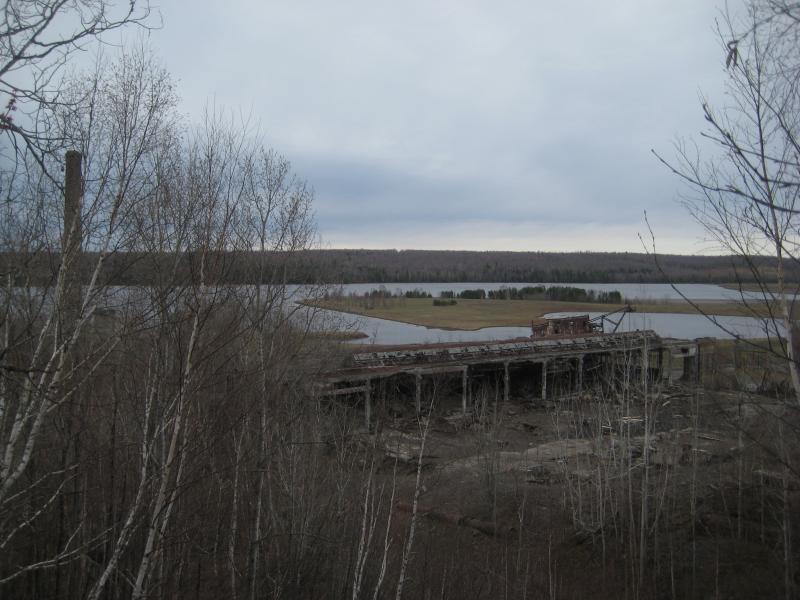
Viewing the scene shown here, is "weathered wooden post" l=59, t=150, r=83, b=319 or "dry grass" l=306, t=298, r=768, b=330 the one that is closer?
"weathered wooden post" l=59, t=150, r=83, b=319

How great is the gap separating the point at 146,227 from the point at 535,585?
1070 cm

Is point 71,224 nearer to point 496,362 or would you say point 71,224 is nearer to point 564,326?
point 496,362

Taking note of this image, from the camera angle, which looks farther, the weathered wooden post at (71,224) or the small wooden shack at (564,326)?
the small wooden shack at (564,326)

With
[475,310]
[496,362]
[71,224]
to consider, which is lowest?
[496,362]

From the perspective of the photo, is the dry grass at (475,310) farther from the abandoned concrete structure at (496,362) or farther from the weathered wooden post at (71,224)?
the weathered wooden post at (71,224)

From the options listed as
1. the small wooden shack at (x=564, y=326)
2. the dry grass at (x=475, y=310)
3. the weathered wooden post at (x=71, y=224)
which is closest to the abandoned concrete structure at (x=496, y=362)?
the small wooden shack at (x=564, y=326)

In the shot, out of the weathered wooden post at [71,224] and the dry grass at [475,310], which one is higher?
the weathered wooden post at [71,224]

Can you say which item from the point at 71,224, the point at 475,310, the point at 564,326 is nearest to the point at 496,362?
the point at 564,326

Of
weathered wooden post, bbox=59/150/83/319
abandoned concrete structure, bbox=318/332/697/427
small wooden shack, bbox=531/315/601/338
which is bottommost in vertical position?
abandoned concrete structure, bbox=318/332/697/427

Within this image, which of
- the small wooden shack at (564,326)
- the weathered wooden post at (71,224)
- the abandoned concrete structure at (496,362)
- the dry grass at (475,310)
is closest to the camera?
the weathered wooden post at (71,224)

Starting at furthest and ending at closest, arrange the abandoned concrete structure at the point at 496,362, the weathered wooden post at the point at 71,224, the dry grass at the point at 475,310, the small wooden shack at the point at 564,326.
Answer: the dry grass at the point at 475,310, the small wooden shack at the point at 564,326, the abandoned concrete structure at the point at 496,362, the weathered wooden post at the point at 71,224

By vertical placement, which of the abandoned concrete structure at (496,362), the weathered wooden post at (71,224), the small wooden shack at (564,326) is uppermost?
the weathered wooden post at (71,224)

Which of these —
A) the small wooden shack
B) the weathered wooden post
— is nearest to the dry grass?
the small wooden shack

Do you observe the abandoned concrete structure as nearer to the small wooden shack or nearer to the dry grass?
the small wooden shack
